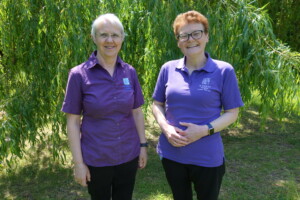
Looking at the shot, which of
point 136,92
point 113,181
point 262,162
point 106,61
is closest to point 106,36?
point 106,61

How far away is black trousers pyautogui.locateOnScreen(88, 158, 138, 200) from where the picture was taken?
2.05 m

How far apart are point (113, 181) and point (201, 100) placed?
0.78 meters

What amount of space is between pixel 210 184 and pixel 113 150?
63cm

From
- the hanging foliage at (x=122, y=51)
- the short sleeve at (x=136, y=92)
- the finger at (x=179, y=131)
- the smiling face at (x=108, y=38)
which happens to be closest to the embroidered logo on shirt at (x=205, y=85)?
the finger at (x=179, y=131)

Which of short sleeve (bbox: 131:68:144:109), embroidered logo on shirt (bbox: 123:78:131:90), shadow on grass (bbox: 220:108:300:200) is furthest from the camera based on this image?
shadow on grass (bbox: 220:108:300:200)

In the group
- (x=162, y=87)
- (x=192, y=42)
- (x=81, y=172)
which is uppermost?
(x=192, y=42)

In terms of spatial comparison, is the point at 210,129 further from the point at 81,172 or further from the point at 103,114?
the point at 81,172

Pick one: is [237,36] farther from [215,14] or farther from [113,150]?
[113,150]

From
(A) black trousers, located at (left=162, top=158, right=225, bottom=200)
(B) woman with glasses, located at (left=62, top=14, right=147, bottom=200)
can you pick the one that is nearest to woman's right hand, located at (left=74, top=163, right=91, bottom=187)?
(B) woman with glasses, located at (left=62, top=14, right=147, bottom=200)

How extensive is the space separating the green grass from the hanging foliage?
785 mm

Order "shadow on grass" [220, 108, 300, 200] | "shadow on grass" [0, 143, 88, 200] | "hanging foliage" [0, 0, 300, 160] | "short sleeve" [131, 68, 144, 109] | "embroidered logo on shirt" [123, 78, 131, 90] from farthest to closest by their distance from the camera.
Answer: "shadow on grass" [0, 143, 88, 200] → "shadow on grass" [220, 108, 300, 200] → "hanging foliage" [0, 0, 300, 160] → "short sleeve" [131, 68, 144, 109] → "embroidered logo on shirt" [123, 78, 131, 90]

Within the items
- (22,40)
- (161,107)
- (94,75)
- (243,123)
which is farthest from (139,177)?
(243,123)

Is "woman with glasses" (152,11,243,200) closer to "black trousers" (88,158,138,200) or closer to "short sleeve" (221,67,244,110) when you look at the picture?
"short sleeve" (221,67,244,110)

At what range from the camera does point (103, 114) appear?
1.96 m
